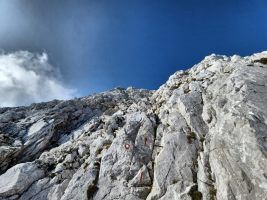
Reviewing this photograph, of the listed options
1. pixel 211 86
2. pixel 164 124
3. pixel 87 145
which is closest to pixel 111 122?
pixel 87 145

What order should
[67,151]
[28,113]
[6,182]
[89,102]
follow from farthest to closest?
[89,102] < [28,113] < [67,151] < [6,182]

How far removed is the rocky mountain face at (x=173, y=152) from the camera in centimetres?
2691

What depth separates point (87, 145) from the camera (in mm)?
44500

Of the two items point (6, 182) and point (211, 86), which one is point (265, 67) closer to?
point (211, 86)

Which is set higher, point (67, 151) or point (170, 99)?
point (170, 99)

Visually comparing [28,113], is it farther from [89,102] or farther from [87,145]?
[87,145]

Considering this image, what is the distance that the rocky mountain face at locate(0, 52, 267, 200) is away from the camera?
26.9 meters

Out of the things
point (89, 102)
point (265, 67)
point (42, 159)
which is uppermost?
point (89, 102)

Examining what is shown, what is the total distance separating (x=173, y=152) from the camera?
3394 centimetres

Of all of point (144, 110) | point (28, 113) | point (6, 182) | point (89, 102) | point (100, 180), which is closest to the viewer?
point (100, 180)

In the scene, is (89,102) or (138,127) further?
(89,102)

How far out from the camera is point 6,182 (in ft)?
126

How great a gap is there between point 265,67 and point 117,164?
25305mm

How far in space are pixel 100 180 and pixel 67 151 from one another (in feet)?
37.4
